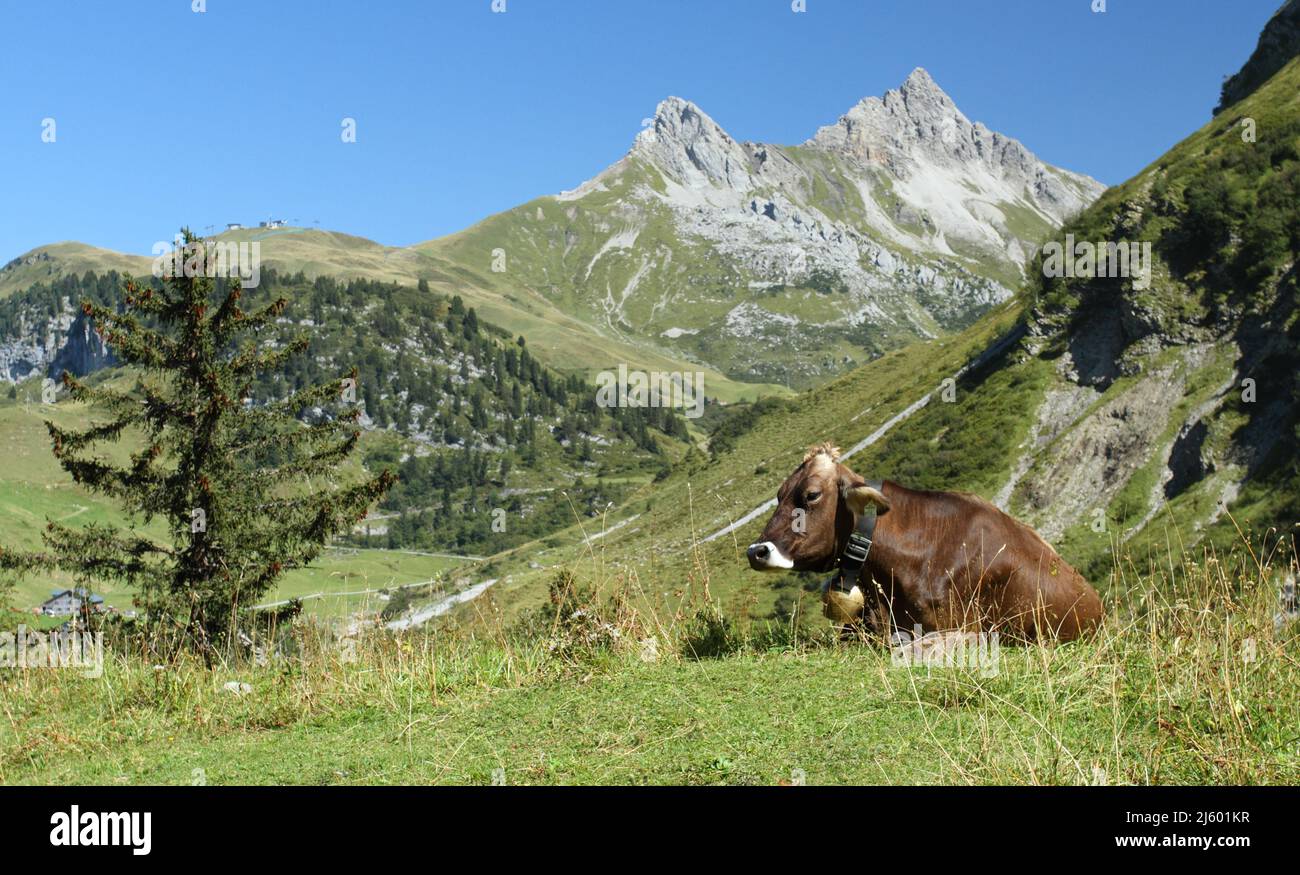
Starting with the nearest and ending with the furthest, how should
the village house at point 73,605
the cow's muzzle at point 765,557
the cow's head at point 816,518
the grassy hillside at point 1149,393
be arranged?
the cow's muzzle at point 765,557 < the cow's head at point 816,518 < the village house at point 73,605 < the grassy hillside at point 1149,393

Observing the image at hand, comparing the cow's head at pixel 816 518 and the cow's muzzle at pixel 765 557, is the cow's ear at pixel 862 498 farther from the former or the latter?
the cow's muzzle at pixel 765 557

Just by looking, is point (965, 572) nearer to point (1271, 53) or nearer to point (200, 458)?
point (200, 458)

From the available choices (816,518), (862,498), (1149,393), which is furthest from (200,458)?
(1149,393)

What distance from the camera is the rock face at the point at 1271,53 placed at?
113 m

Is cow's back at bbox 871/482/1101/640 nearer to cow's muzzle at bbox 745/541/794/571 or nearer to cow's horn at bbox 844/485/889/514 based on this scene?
cow's horn at bbox 844/485/889/514

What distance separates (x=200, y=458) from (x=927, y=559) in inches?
977

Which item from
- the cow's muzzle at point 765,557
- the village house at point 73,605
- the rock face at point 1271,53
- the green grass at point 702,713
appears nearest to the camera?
the green grass at point 702,713

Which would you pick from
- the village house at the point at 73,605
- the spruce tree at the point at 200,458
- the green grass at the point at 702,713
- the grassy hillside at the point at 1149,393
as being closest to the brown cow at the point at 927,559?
the green grass at the point at 702,713

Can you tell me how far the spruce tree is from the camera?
89.8 ft

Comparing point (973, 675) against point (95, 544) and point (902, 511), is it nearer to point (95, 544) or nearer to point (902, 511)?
point (902, 511)

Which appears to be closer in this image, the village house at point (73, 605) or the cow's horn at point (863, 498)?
the cow's horn at point (863, 498)

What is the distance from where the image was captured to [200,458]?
28.2 meters

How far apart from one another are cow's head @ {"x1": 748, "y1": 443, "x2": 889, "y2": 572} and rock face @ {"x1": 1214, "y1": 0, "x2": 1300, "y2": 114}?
127927 mm

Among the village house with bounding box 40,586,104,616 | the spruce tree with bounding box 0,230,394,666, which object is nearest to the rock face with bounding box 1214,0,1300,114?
the spruce tree with bounding box 0,230,394,666
